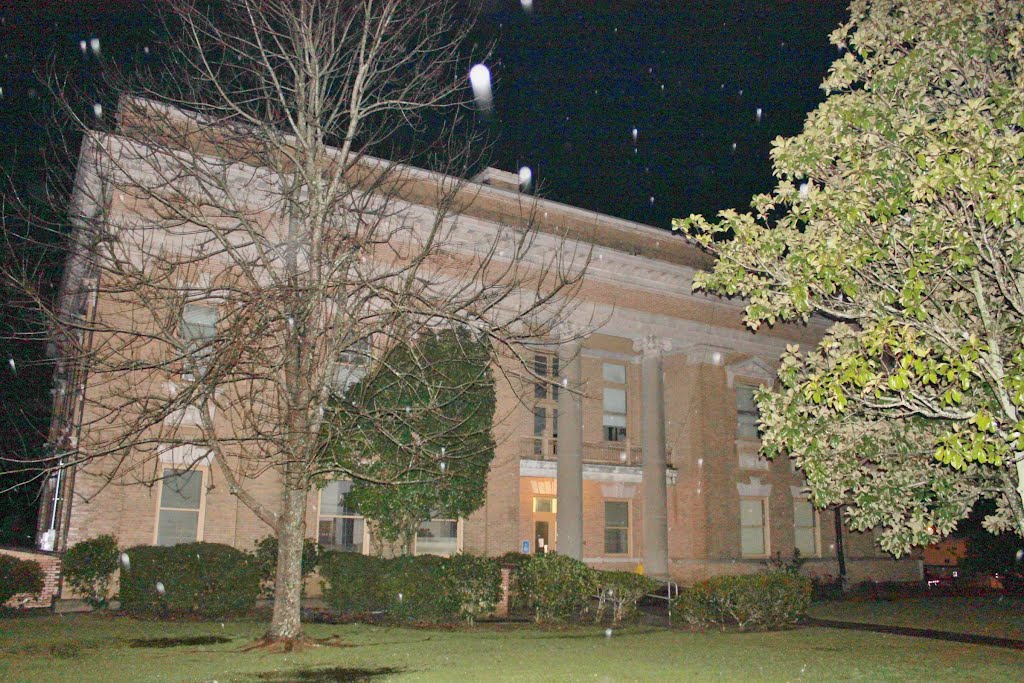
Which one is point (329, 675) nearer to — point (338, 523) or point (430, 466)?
point (430, 466)

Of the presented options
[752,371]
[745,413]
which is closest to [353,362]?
[752,371]

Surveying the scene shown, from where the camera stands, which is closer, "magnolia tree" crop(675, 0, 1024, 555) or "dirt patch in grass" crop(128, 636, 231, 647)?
"magnolia tree" crop(675, 0, 1024, 555)

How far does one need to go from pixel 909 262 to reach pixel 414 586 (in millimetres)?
11840

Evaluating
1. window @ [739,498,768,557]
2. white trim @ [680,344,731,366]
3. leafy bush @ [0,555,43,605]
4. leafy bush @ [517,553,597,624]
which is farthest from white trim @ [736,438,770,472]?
leafy bush @ [0,555,43,605]

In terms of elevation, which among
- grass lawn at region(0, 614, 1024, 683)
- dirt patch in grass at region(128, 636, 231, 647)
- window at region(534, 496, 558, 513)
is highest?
window at region(534, 496, 558, 513)

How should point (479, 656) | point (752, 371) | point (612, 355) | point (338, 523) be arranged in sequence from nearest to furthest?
point (479, 656), point (338, 523), point (752, 371), point (612, 355)

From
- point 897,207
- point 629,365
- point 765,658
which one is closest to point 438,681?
point 765,658

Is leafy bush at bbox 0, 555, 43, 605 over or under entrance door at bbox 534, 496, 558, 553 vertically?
under

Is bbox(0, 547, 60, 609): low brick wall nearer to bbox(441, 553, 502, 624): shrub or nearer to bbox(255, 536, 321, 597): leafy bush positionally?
bbox(255, 536, 321, 597): leafy bush

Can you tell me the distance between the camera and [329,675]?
1131 centimetres

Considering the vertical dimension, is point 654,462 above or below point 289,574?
above

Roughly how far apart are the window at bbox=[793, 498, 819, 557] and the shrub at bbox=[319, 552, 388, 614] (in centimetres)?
2074

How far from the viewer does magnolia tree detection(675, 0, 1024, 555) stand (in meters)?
10.2

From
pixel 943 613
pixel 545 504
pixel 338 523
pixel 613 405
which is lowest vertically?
pixel 943 613
